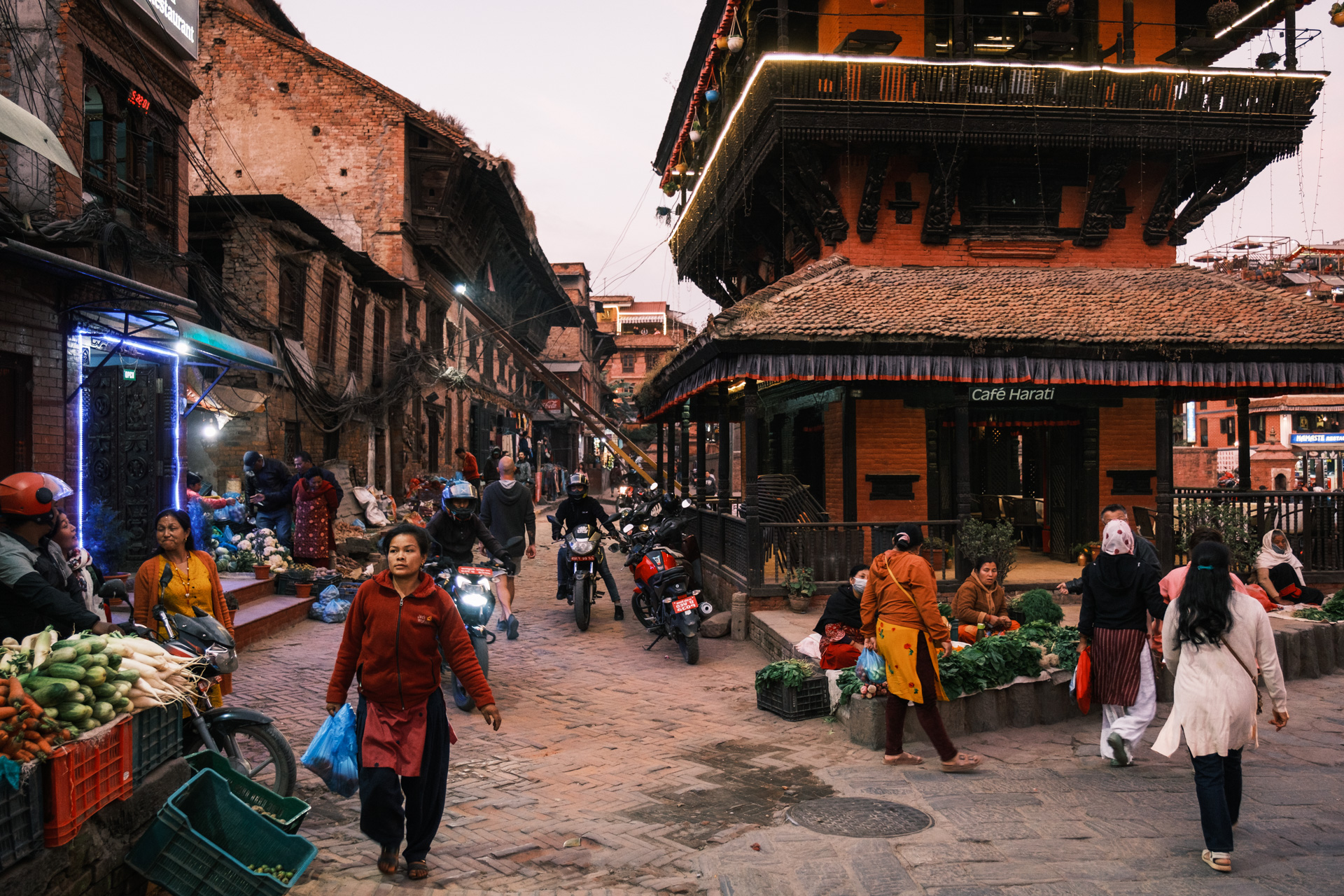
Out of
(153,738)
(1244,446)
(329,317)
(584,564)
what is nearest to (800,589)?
(584,564)

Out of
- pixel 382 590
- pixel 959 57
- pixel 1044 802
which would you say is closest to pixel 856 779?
pixel 1044 802

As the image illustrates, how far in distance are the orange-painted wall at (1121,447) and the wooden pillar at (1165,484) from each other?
7.23ft

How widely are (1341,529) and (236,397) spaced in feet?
54.4

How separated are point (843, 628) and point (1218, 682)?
3.58 metres

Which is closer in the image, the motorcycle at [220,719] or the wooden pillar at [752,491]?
the motorcycle at [220,719]

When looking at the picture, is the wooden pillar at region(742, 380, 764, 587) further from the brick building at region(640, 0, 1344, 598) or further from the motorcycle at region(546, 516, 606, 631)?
the motorcycle at region(546, 516, 606, 631)

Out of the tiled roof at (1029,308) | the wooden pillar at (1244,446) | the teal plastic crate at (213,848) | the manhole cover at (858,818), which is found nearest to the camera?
the teal plastic crate at (213,848)

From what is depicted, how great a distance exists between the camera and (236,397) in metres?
15.2

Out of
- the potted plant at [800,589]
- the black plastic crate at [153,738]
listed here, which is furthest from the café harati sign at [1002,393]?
the black plastic crate at [153,738]

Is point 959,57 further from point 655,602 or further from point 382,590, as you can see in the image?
point 382,590

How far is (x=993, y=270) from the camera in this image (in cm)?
1547

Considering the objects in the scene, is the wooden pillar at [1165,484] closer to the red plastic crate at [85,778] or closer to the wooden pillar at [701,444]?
the wooden pillar at [701,444]

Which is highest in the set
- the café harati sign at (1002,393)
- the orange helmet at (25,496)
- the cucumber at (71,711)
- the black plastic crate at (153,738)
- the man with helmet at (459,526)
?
the café harati sign at (1002,393)

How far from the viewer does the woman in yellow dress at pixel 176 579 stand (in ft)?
19.2
